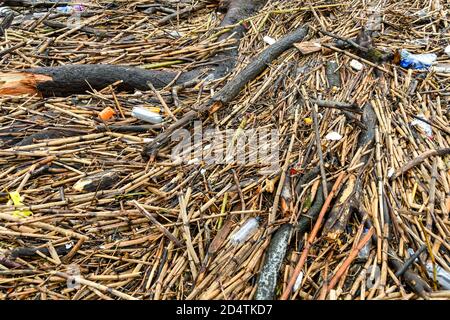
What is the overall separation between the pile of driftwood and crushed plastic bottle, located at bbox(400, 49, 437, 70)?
0.19ft

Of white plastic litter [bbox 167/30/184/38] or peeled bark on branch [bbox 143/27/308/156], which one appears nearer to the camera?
peeled bark on branch [bbox 143/27/308/156]

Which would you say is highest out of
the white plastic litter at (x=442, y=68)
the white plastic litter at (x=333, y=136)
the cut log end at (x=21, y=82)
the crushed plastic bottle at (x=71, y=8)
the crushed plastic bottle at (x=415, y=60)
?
the crushed plastic bottle at (x=71, y=8)

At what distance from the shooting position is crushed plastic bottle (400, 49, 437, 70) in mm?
3453

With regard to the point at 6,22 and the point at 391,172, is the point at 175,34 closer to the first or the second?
the point at 6,22

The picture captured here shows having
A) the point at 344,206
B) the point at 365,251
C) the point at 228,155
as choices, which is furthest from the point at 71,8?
the point at 365,251

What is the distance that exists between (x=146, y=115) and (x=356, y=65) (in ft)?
5.53

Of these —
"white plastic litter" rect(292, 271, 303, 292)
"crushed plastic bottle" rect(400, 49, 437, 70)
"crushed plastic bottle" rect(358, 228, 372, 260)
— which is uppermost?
"crushed plastic bottle" rect(400, 49, 437, 70)

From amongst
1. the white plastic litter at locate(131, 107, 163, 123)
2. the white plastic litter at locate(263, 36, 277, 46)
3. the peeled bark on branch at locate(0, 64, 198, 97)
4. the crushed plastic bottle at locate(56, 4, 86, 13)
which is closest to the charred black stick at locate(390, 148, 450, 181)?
the white plastic litter at locate(131, 107, 163, 123)

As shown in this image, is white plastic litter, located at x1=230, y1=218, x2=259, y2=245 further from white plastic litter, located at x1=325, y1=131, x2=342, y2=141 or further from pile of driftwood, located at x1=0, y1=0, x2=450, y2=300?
white plastic litter, located at x1=325, y1=131, x2=342, y2=141

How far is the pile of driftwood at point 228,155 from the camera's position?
2256 millimetres

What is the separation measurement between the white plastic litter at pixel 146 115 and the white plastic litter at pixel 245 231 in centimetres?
108

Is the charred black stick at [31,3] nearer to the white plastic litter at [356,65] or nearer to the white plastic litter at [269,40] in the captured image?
the white plastic litter at [269,40]

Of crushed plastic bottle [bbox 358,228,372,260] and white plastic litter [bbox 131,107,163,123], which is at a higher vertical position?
white plastic litter [bbox 131,107,163,123]

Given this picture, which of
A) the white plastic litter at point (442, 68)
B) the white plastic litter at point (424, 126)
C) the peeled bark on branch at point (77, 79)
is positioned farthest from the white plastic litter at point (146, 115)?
the white plastic litter at point (442, 68)
